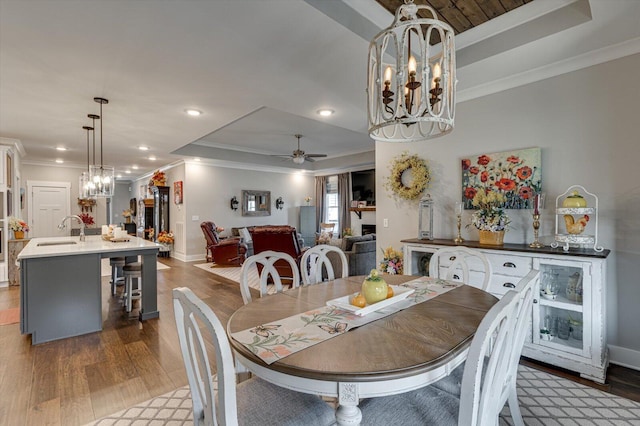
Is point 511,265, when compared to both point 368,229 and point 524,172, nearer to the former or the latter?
point 524,172

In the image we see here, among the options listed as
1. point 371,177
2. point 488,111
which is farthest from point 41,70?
point 371,177

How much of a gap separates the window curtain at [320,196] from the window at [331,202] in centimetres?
10

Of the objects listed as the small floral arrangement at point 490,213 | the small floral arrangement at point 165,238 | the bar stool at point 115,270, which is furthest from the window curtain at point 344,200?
the small floral arrangement at point 490,213

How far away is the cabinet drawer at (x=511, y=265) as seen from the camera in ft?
8.43


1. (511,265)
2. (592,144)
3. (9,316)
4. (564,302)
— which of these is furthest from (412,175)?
(9,316)

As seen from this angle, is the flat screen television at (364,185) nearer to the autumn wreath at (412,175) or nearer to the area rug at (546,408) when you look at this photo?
the autumn wreath at (412,175)

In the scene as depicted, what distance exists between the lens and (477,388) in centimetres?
99

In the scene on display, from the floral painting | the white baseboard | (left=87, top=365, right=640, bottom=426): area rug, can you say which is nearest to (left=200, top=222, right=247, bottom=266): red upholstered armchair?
(left=87, top=365, right=640, bottom=426): area rug

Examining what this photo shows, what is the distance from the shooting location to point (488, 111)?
326 centimetres

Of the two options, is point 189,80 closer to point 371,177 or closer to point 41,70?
point 41,70

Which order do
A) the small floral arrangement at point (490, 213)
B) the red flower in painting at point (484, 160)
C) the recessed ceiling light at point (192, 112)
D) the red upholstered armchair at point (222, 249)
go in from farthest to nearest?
1. the red upholstered armchair at point (222, 249)
2. the recessed ceiling light at point (192, 112)
3. the red flower in painting at point (484, 160)
4. the small floral arrangement at point (490, 213)

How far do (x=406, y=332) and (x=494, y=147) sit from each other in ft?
8.80

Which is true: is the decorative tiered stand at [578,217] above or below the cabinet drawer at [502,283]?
above

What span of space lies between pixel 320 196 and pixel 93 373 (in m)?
7.96
